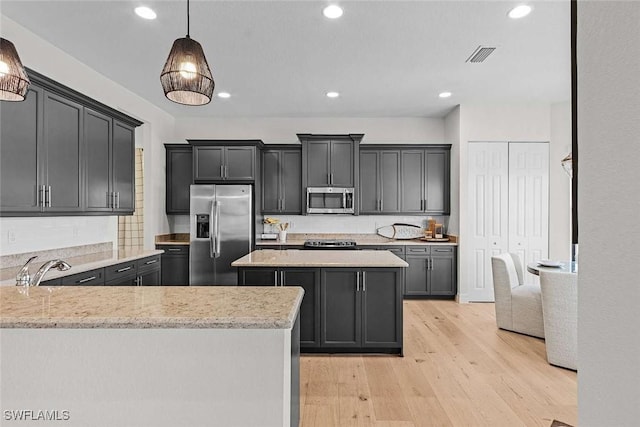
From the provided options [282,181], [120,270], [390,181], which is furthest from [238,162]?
[120,270]

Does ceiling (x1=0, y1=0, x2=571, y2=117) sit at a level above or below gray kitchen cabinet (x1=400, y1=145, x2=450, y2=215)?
above

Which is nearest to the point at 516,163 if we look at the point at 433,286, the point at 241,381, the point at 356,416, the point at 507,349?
the point at 433,286

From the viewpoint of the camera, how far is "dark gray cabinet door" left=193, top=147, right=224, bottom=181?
5707mm

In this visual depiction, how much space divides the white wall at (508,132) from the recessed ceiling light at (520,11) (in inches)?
98.5

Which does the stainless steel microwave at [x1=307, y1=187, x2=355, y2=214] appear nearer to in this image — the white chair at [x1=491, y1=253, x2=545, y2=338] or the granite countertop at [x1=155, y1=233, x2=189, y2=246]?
the granite countertop at [x1=155, y1=233, x2=189, y2=246]

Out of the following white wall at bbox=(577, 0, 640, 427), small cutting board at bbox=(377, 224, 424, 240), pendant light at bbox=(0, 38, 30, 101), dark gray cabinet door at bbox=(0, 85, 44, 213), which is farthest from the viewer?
small cutting board at bbox=(377, 224, 424, 240)

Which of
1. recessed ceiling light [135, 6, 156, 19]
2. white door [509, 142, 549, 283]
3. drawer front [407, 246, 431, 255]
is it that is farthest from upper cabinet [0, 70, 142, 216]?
white door [509, 142, 549, 283]

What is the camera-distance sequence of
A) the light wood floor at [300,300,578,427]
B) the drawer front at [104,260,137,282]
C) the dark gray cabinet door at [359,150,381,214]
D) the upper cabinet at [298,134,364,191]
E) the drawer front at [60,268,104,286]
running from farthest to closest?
the dark gray cabinet door at [359,150,381,214] → the upper cabinet at [298,134,364,191] → the drawer front at [104,260,137,282] → the drawer front at [60,268,104,286] → the light wood floor at [300,300,578,427]

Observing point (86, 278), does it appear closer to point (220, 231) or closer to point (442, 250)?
point (220, 231)

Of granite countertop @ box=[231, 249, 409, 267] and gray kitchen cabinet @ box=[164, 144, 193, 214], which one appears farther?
gray kitchen cabinet @ box=[164, 144, 193, 214]

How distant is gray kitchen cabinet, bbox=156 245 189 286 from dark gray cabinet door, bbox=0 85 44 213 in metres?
2.69

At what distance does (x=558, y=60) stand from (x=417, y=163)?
7.74 ft

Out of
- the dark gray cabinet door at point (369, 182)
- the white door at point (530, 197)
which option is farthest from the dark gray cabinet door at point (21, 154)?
the white door at point (530, 197)

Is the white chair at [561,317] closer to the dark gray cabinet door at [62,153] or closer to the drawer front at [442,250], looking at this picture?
the drawer front at [442,250]
